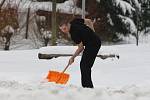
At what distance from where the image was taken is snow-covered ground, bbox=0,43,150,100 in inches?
277

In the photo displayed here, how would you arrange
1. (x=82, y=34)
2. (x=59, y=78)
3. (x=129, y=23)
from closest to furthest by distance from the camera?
(x=82, y=34), (x=59, y=78), (x=129, y=23)

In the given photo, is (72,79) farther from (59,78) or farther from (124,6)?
(124,6)

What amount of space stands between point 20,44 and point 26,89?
16378 millimetres

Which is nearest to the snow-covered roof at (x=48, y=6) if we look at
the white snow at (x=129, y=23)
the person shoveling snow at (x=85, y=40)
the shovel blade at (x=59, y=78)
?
the white snow at (x=129, y=23)

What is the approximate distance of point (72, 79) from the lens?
35.2ft

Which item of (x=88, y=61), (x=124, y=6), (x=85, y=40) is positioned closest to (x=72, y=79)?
(x=88, y=61)

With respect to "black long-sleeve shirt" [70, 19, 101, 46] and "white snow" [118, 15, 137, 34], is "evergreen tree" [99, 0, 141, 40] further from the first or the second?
"black long-sleeve shirt" [70, 19, 101, 46]

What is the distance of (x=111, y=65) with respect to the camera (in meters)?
13.5

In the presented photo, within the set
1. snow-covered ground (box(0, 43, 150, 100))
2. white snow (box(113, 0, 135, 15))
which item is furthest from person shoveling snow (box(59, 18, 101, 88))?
white snow (box(113, 0, 135, 15))

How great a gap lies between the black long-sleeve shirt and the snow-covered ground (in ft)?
2.34

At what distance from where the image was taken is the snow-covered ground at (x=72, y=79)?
7035 mm

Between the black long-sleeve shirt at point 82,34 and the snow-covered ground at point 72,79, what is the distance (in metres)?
0.71

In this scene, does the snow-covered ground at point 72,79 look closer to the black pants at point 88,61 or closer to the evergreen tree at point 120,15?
the black pants at point 88,61

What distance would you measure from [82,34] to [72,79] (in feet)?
8.57
